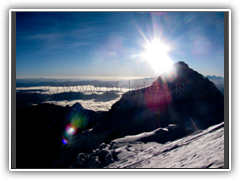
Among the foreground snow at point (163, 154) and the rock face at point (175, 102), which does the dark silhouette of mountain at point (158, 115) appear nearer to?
the rock face at point (175, 102)

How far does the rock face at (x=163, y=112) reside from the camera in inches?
373

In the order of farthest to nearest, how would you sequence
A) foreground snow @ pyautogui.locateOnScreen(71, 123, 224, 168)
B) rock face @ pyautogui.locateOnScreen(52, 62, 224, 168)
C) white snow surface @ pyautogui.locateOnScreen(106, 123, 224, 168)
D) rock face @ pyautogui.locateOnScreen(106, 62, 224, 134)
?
rock face @ pyautogui.locateOnScreen(106, 62, 224, 134) → rock face @ pyautogui.locateOnScreen(52, 62, 224, 168) → foreground snow @ pyautogui.locateOnScreen(71, 123, 224, 168) → white snow surface @ pyautogui.locateOnScreen(106, 123, 224, 168)

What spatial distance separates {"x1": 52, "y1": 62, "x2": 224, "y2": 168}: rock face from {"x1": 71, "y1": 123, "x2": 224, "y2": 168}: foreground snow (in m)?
0.26

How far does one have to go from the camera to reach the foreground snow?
390 cm

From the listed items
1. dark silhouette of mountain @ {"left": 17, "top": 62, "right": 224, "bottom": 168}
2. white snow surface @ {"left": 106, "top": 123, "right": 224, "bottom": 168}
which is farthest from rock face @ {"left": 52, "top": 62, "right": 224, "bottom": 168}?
white snow surface @ {"left": 106, "top": 123, "right": 224, "bottom": 168}

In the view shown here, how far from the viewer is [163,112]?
12.5m

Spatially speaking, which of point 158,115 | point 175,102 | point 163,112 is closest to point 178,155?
point 158,115

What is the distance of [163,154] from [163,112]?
748cm

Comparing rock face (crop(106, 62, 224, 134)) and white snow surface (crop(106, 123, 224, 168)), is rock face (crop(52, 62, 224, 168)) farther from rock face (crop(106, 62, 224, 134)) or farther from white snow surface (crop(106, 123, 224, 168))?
white snow surface (crop(106, 123, 224, 168))

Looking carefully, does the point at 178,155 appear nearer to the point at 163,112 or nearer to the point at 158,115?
the point at 158,115

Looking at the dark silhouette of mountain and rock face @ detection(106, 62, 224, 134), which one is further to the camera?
rock face @ detection(106, 62, 224, 134)
